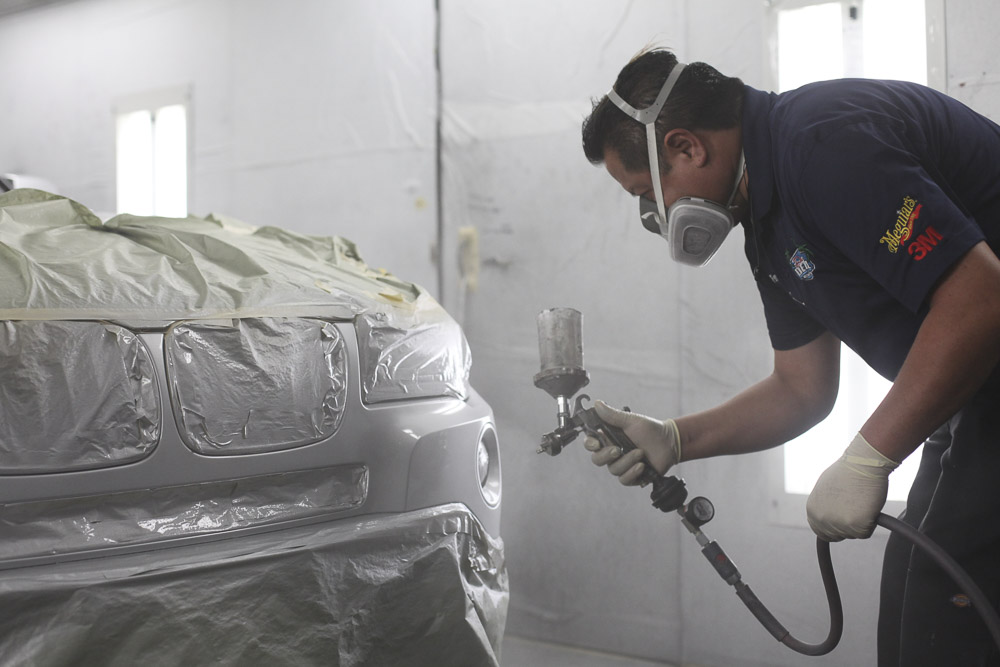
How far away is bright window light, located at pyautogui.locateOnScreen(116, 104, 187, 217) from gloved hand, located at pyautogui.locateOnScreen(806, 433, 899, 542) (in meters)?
3.56

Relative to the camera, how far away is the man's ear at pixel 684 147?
142 cm

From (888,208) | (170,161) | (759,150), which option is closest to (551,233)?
(759,150)

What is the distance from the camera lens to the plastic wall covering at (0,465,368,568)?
4.27 ft

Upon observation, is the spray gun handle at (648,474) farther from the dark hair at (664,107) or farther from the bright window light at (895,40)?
the bright window light at (895,40)

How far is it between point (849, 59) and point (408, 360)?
5.86ft

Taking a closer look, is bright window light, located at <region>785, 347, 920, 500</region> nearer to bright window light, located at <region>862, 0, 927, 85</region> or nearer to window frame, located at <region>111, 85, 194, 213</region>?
bright window light, located at <region>862, 0, 927, 85</region>

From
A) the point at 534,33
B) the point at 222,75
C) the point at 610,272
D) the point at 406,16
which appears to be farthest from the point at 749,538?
the point at 222,75

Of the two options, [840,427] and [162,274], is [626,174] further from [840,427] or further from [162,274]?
[840,427]

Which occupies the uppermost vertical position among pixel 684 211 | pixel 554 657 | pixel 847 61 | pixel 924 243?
pixel 847 61

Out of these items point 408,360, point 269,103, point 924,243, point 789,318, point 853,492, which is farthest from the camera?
point 269,103

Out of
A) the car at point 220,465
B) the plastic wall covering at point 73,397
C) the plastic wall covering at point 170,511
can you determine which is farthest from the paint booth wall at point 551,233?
the plastic wall covering at point 73,397

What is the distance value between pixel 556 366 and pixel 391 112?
209 cm

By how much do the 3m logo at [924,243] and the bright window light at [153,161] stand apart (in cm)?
367

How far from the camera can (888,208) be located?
111 centimetres
